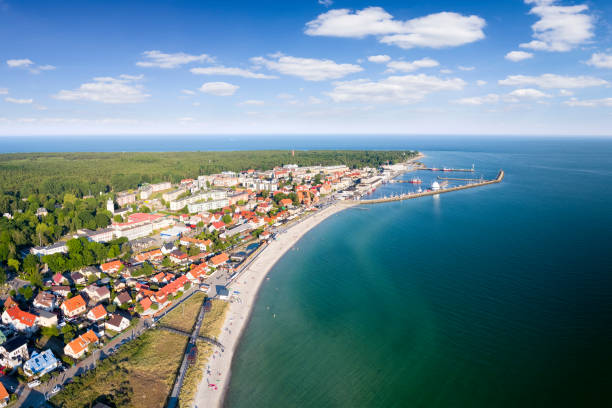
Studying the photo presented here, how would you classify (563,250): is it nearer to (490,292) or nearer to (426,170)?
(490,292)

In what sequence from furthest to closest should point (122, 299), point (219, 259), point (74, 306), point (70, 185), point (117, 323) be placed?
point (70, 185) → point (219, 259) → point (122, 299) → point (74, 306) → point (117, 323)

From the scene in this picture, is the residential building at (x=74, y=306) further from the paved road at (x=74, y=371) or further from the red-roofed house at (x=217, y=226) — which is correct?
the red-roofed house at (x=217, y=226)

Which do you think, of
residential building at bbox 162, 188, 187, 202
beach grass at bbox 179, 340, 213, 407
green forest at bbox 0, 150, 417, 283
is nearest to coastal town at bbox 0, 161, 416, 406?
residential building at bbox 162, 188, 187, 202

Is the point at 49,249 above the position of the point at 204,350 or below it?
above

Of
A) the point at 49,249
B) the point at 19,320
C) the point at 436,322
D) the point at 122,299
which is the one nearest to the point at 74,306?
the point at 19,320

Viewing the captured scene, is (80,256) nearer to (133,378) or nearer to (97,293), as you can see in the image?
(97,293)

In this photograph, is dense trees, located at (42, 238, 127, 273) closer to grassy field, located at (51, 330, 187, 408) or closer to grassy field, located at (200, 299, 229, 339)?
grassy field, located at (51, 330, 187, 408)

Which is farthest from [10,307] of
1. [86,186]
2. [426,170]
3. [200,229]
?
[426,170]
